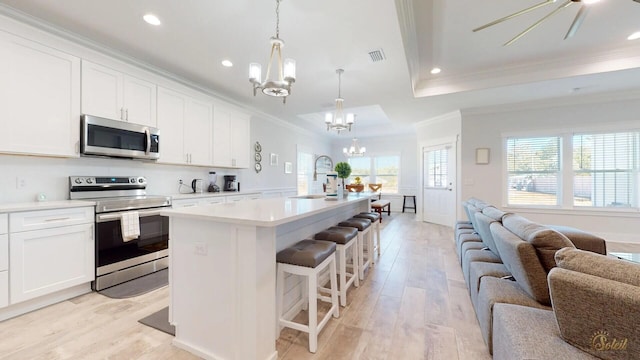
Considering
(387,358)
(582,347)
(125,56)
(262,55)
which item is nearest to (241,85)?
(262,55)

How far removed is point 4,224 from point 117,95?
64.1 inches

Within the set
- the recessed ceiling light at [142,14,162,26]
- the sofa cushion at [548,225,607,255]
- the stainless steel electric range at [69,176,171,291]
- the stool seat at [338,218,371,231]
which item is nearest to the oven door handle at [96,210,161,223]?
the stainless steel electric range at [69,176,171,291]

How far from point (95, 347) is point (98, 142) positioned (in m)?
2.04

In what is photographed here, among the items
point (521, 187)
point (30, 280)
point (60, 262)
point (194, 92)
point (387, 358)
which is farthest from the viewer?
point (521, 187)

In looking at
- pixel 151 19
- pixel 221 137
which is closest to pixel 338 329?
pixel 151 19

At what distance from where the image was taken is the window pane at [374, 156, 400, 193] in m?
8.80

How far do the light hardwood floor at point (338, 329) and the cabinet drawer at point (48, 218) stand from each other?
0.74m

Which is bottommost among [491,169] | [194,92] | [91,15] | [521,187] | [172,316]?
[172,316]

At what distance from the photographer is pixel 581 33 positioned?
3.04m

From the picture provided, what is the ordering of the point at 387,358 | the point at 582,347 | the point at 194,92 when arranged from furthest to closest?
1. the point at 194,92
2. the point at 387,358
3. the point at 582,347

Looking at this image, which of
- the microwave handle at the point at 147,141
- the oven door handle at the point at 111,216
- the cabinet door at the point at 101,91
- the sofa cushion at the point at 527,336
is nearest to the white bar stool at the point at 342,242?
the sofa cushion at the point at 527,336

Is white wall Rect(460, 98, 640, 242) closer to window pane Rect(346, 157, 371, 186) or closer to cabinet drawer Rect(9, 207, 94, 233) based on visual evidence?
window pane Rect(346, 157, 371, 186)

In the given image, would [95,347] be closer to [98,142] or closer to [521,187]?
[98,142]

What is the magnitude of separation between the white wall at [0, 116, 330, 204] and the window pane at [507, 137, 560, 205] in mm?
5052
